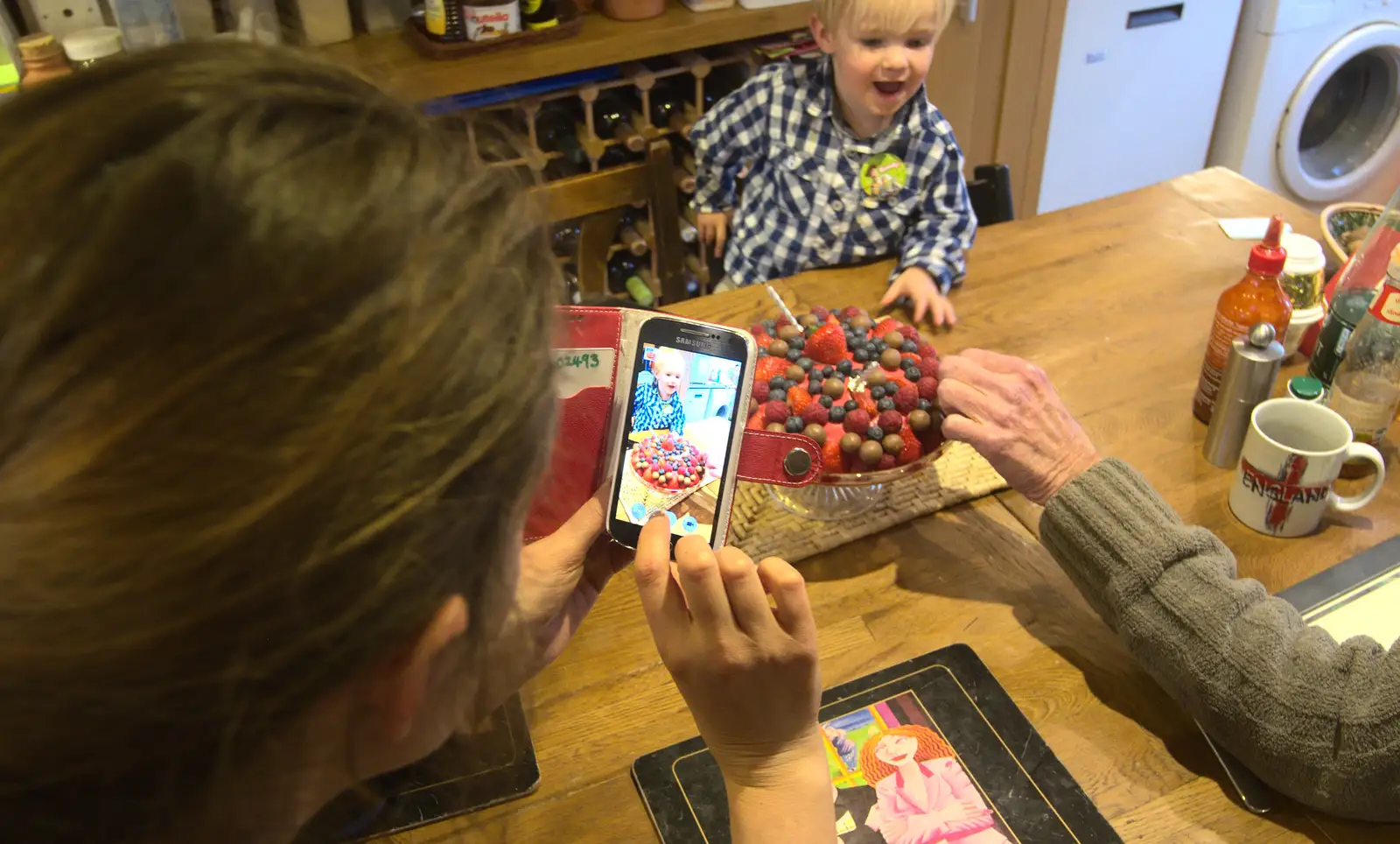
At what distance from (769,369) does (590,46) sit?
3.57 feet

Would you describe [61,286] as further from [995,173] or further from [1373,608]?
[995,173]

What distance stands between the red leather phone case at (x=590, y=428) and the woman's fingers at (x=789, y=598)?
173 mm

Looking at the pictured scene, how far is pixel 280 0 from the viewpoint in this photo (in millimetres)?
1918

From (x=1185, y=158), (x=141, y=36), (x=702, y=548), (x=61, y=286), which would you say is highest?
(x=61, y=286)

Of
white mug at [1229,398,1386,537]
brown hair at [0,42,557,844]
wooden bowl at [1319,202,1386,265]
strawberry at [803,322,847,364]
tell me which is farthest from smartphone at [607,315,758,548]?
wooden bowl at [1319,202,1386,265]

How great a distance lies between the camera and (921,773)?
0.81m

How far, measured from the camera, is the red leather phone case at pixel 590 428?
0.82m

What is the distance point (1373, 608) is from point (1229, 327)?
1.07 feet

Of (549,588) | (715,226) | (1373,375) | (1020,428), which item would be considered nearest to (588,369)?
(549,588)

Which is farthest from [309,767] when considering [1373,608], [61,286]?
[1373,608]

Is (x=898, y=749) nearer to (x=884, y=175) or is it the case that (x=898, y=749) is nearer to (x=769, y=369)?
(x=769, y=369)

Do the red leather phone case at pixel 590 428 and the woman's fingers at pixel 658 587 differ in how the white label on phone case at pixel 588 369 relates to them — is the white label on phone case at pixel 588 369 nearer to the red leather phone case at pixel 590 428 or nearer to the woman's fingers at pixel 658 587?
the red leather phone case at pixel 590 428

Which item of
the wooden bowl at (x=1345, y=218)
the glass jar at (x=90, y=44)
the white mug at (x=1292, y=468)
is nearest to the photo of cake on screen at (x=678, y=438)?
the white mug at (x=1292, y=468)

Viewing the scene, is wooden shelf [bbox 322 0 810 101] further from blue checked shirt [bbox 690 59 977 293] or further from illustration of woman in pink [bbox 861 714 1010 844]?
illustration of woman in pink [bbox 861 714 1010 844]
